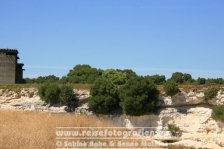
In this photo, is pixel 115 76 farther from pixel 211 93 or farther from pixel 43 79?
pixel 211 93

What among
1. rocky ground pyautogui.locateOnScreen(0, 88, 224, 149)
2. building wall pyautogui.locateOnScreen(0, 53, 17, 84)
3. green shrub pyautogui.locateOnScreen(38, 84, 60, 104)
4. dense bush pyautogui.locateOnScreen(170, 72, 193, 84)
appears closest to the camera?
rocky ground pyautogui.locateOnScreen(0, 88, 224, 149)

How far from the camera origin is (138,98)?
3631 centimetres

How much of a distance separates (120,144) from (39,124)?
7.07ft

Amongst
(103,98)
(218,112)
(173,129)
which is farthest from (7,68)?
(218,112)

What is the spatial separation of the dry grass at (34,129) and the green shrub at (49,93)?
26.7 metres

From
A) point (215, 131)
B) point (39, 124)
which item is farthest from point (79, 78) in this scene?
point (39, 124)

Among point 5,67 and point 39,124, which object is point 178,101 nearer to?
point 5,67

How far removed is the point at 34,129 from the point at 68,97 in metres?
29.1

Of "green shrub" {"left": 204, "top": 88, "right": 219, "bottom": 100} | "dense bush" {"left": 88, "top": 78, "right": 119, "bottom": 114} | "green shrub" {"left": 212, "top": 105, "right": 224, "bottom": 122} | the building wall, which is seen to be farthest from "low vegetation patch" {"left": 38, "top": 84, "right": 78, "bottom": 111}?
"green shrub" {"left": 212, "top": 105, "right": 224, "bottom": 122}

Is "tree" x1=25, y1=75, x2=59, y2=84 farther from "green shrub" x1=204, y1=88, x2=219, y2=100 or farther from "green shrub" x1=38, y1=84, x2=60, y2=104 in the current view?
"green shrub" x1=204, y1=88, x2=219, y2=100

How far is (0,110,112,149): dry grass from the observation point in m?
9.06

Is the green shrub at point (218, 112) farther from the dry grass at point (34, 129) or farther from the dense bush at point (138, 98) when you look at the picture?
the dry grass at point (34, 129)

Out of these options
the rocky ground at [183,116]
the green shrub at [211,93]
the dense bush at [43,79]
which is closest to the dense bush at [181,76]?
the dense bush at [43,79]

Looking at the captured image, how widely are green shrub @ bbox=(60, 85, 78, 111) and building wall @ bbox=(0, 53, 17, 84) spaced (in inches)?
359
